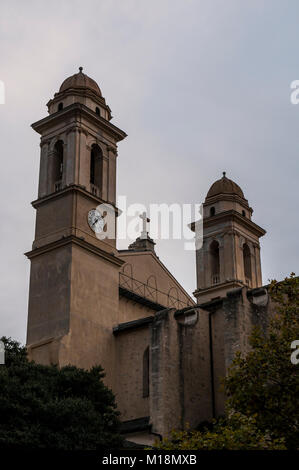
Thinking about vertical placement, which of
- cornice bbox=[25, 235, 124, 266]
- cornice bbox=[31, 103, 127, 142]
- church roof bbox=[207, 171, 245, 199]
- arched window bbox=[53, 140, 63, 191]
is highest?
church roof bbox=[207, 171, 245, 199]

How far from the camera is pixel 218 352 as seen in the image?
1353 inches

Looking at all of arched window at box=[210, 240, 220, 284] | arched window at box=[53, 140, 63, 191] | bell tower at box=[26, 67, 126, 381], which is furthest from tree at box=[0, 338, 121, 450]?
arched window at box=[210, 240, 220, 284]

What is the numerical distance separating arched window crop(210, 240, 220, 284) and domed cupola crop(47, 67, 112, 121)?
1089 centimetres

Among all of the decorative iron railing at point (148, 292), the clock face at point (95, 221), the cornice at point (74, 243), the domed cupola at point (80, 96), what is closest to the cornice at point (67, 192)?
the clock face at point (95, 221)

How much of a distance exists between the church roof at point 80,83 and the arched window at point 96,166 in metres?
3.22

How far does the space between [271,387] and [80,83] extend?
24.8m

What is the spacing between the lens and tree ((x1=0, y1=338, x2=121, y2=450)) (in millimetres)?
25297

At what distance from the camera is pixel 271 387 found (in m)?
20.9

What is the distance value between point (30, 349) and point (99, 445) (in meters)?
9.90

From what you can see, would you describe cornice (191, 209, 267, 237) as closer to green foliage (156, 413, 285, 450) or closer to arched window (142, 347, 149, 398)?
arched window (142, 347, 149, 398)

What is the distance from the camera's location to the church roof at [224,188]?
49500mm

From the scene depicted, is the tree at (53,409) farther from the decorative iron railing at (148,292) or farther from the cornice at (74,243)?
the decorative iron railing at (148,292)

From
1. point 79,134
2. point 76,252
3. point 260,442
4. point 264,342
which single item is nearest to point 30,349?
point 76,252
